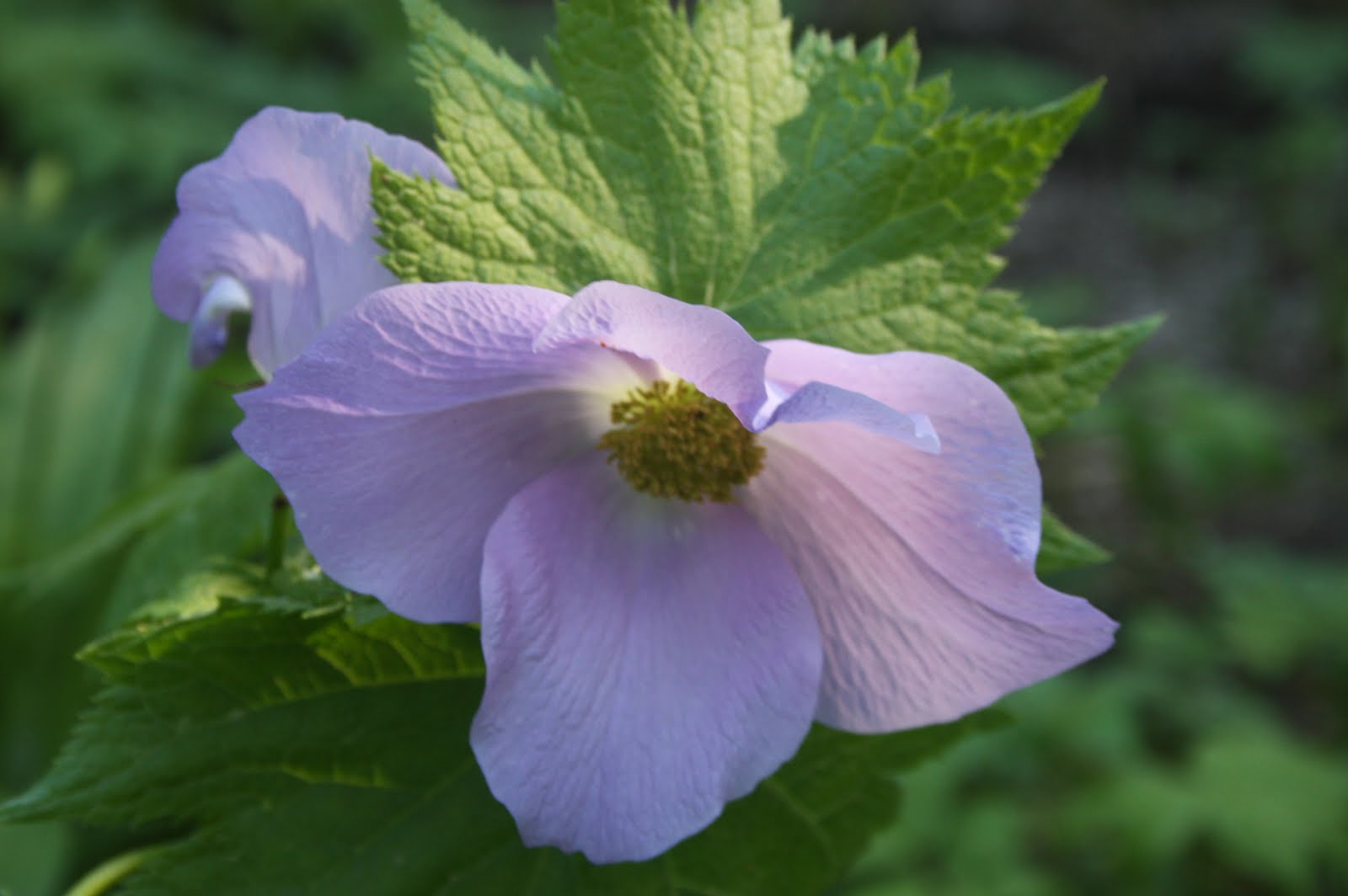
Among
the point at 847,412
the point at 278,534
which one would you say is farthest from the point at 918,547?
the point at 278,534

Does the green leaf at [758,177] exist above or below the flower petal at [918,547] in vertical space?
above

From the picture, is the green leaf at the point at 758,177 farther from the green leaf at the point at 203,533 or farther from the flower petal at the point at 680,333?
the green leaf at the point at 203,533

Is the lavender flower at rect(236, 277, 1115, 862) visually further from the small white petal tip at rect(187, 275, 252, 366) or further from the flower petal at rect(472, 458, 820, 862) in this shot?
the small white petal tip at rect(187, 275, 252, 366)

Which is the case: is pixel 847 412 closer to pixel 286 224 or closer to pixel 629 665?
pixel 629 665

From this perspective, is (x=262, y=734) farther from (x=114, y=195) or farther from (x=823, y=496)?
(x=114, y=195)

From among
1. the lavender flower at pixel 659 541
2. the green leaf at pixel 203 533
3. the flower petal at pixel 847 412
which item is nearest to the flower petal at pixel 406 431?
the lavender flower at pixel 659 541

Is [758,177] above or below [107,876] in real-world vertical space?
above
